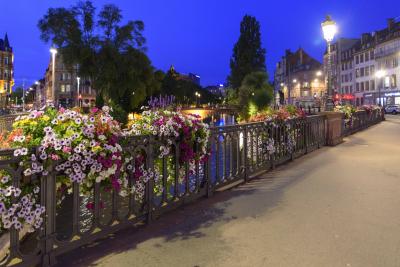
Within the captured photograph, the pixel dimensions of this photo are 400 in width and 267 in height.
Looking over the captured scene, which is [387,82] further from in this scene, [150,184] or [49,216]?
[49,216]

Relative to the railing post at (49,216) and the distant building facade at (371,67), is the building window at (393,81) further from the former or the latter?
the railing post at (49,216)

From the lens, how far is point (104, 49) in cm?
4747

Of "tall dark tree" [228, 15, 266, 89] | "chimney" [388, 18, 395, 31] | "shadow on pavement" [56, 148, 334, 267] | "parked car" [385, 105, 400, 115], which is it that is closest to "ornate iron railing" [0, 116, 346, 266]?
"shadow on pavement" [56, 148, 334, 267]

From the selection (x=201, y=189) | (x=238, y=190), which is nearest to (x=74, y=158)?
(x=201, y=189)

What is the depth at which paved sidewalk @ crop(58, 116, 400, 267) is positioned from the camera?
13.6ft

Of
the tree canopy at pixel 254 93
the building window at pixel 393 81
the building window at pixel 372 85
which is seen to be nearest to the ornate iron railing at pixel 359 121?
the tree canopy at pixel 254 93

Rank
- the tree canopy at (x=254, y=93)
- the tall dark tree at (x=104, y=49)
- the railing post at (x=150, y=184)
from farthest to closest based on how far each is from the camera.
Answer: the tree canopy at (x=254, y=93) → the tall dark tree at (x=104, y=49) → the railing post at (x=150, y=184)

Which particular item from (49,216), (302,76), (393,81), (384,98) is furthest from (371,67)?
(49,216)

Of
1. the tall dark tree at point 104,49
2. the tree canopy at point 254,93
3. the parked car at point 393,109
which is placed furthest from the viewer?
the parked car at point 393,109

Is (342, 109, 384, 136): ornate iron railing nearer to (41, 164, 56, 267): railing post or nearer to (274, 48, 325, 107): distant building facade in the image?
(41, 164, 56, 267): railing post

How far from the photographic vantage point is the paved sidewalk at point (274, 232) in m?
4.14

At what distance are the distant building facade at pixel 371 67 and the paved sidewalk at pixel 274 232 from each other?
6511cm

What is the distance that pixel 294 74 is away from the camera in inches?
5059

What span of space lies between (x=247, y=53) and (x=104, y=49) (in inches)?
1127
